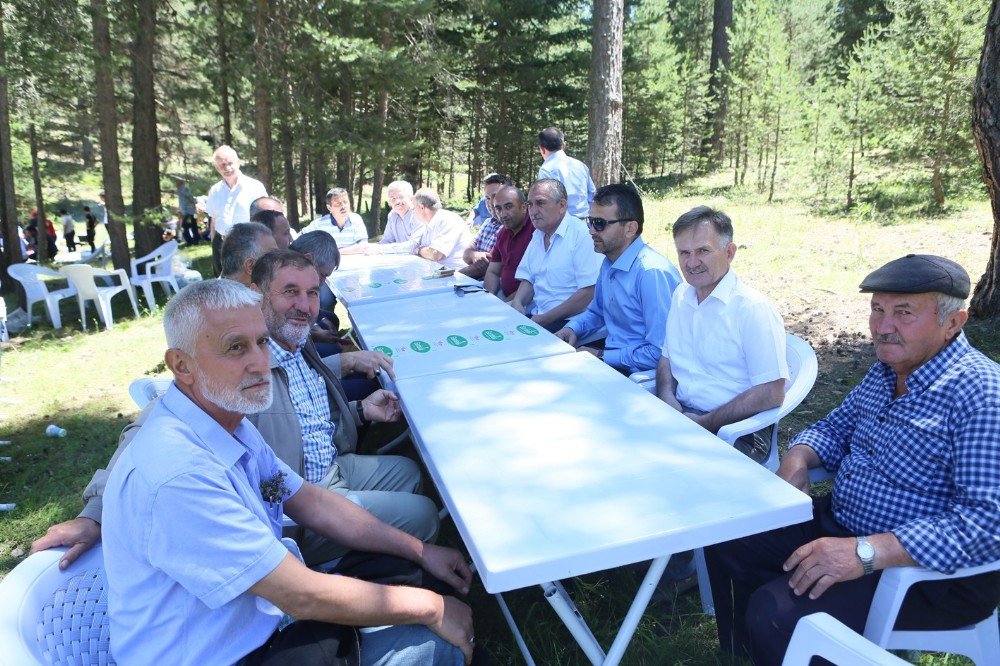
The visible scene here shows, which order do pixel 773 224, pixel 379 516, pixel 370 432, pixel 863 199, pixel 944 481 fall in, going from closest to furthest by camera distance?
pixel 944 481 → pixel 379 516 → pixel 370 432 → pixel 773 224 → pixel 863 199

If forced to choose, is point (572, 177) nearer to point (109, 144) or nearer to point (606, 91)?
point (606, 91)

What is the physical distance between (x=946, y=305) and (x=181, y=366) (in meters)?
2.06

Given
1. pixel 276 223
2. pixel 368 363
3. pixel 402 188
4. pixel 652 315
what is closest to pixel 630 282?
pixel 652 315

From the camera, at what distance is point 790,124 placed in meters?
13.8

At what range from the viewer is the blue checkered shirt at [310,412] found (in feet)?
8.09

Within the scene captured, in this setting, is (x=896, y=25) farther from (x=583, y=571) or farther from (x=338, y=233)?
(x=583, y=571)

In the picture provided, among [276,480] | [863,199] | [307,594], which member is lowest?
[307,594]

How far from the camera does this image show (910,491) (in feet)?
6.14

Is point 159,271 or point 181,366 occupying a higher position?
point 181,366

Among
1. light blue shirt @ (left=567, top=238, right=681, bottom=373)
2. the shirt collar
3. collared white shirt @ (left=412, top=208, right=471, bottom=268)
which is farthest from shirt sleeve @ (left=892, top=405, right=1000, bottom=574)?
collared white shirt @ (left=412, top=208, right=471, bottom=268)

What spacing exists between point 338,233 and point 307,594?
5.76 meters

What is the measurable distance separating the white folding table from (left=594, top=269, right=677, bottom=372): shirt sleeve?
781 millimetres

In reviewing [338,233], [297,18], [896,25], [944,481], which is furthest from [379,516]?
[896,25]

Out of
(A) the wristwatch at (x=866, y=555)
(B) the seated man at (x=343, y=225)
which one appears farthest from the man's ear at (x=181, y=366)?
(B) the seated man at (x=343, y=225)
